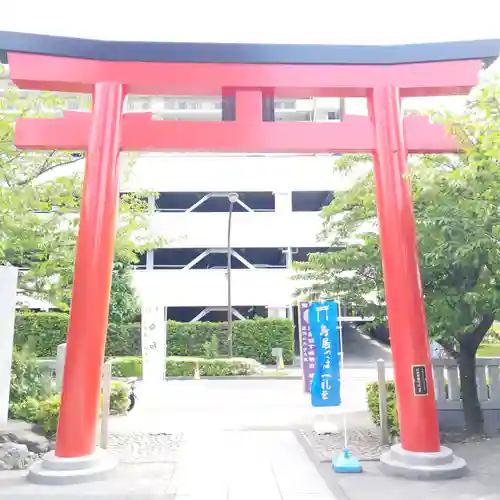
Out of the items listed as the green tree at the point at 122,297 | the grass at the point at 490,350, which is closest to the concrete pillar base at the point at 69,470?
the green tree at the point at 122,297

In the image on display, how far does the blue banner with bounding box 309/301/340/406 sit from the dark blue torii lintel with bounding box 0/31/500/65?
380 centimetres

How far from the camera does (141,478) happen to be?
6078 millimetres

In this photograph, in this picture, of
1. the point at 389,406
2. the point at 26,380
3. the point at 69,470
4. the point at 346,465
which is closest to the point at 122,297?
the point at 26,380

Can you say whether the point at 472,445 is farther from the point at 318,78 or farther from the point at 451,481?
the point at 318,78

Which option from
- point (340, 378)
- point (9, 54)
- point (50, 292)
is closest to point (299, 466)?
point (340, 378)

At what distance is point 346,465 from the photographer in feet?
20.7

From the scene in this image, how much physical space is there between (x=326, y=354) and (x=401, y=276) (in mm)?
1789

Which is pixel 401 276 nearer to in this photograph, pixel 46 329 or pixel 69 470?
A: pixel 69 470

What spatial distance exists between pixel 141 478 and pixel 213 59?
5940mm

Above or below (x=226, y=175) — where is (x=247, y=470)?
below

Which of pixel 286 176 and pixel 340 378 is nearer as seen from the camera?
pixel 340 378

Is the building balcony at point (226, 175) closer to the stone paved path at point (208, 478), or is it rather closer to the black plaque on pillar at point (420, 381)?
the stone paved path at point (208, 478)

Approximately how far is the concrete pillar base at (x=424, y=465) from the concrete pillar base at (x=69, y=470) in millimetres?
3586

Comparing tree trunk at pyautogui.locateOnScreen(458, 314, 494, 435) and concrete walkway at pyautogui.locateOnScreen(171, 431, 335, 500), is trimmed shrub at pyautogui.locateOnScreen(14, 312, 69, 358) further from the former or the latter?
tree trunk at pyautogui.locateOnScreen(458, 314, 494, 435)
